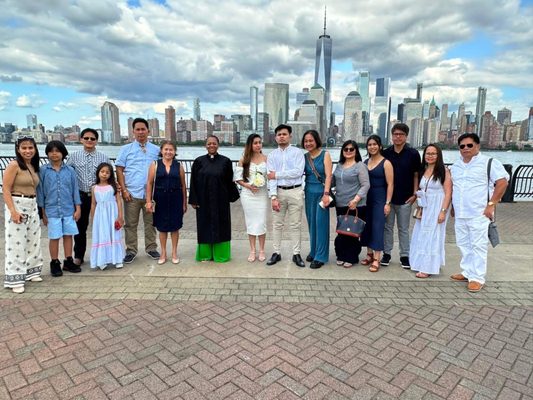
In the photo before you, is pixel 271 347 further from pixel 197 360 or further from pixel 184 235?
pixel 184 235

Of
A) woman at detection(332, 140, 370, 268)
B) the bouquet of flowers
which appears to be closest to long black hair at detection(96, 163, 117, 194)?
the bouquet of flowers

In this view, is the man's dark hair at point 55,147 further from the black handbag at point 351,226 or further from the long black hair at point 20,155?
the black handbag at point 351,226

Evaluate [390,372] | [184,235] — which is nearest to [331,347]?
[390,372]

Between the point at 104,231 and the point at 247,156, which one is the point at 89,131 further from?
the point at 247,156

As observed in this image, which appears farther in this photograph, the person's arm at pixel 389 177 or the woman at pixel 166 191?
the woman at pixel 166 191

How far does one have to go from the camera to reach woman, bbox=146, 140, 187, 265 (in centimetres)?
488

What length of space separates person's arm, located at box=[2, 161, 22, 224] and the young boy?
1.09 ft

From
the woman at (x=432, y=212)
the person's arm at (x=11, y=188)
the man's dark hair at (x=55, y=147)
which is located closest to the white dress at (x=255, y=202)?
the woman at (x=432, y=212)

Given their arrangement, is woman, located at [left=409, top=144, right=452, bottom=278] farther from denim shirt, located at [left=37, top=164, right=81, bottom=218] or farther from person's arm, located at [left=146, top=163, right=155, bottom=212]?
denim shirt, located at [left=37, top=164, right=81, bottom=218]

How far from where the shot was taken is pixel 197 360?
110 inches

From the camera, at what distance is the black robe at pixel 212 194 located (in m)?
4.95

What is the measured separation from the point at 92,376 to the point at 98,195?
8.71ft

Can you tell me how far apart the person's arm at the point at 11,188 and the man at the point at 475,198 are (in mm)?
5189

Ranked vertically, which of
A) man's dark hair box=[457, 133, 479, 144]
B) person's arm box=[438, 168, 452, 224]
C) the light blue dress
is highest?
man's dark hair box=[457, 133, 479, 144]
